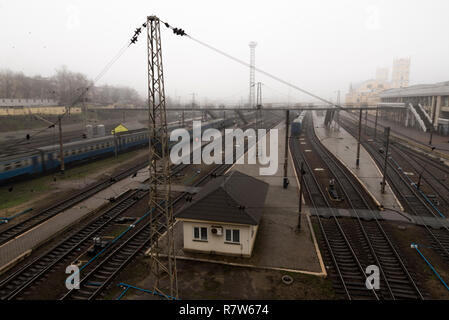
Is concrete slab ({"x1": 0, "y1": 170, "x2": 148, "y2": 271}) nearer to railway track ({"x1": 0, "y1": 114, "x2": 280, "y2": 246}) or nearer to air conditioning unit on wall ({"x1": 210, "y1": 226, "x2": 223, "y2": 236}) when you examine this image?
railway track ({"x1": 0, "y1": 114, "x2": 280, "y2": 246})

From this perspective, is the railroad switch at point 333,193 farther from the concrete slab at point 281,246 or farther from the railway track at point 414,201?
the railway track at point 414,201

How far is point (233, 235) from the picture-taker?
14.4m

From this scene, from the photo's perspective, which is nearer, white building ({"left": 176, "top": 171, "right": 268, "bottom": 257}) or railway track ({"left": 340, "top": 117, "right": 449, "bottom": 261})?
white building ({"left": 176, "top": 171, "right": 268, "bottom": 257})

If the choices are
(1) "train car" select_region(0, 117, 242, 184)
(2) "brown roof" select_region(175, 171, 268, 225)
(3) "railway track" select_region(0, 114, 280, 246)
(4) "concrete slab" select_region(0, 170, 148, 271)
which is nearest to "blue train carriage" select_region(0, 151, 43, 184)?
(1) "train car" select_region(0, 117, 242, 184)

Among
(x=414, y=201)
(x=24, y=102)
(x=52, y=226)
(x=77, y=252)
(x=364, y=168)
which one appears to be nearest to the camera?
(x=77, y=252)

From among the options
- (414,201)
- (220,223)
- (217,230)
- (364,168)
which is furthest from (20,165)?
(364,168)

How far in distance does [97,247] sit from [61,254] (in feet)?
5.64

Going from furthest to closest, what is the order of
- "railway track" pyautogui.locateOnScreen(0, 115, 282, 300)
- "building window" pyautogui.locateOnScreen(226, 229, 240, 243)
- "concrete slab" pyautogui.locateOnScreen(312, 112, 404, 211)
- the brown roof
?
"concrete slab" pyautogui.locateOnScreen(312, 112, 404, 211)
"building window" pyautogui.locateOnScreen(226, 229, 240, 243)
the brown roof
"railway track" pyautogui.locateOnScreen(0, 115, 282, 300)

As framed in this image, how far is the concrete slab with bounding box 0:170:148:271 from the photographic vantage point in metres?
14.9

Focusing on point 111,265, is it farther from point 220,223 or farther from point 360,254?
point 360,254

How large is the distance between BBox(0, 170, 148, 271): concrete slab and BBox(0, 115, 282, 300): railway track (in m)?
1.18

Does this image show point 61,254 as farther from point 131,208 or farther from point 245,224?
point 245,224

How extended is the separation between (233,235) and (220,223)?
3.27 feet

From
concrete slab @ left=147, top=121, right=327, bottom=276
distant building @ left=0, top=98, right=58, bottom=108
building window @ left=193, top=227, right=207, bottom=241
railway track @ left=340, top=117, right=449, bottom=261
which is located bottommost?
concrete slab @ left=147, top=121, right=327, bottom=276
